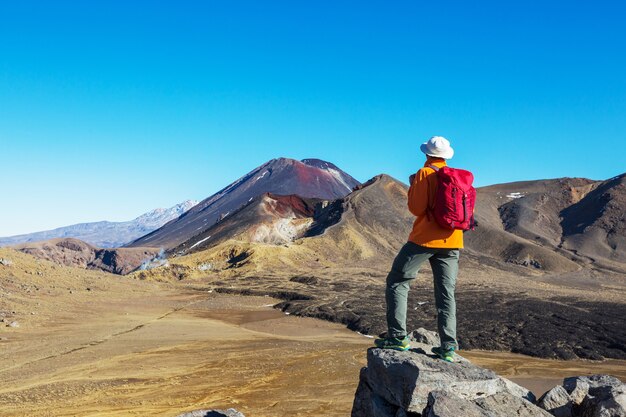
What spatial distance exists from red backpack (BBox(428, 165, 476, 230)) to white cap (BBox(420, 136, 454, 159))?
0.36 metres

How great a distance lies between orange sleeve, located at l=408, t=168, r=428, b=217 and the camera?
5.18 metres

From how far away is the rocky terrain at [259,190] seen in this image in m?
125

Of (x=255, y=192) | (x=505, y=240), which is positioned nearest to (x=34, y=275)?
(x=505, y=240)

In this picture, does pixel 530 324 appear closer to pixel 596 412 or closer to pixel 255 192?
pixel 596 412

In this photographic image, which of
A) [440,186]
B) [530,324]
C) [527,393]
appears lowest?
[530,324]

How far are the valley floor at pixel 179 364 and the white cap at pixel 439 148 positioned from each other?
6.21 meters

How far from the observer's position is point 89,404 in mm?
10711

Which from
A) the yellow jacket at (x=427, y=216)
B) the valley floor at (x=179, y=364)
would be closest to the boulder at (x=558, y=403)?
the yellow jacket at (x=427, y=216)

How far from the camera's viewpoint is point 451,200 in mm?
5066

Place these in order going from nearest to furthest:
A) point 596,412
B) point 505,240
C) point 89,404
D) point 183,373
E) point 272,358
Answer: point 596,412
point 89,404
point 183,373
point 272,358
point 505,240

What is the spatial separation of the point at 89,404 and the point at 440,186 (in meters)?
9.08

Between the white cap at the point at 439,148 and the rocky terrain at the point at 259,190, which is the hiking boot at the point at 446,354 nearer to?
the white cap at the point at 439,148

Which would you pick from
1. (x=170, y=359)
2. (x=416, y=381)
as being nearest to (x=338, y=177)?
(x=170, y=359)

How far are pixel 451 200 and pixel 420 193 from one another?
0.31 metres
